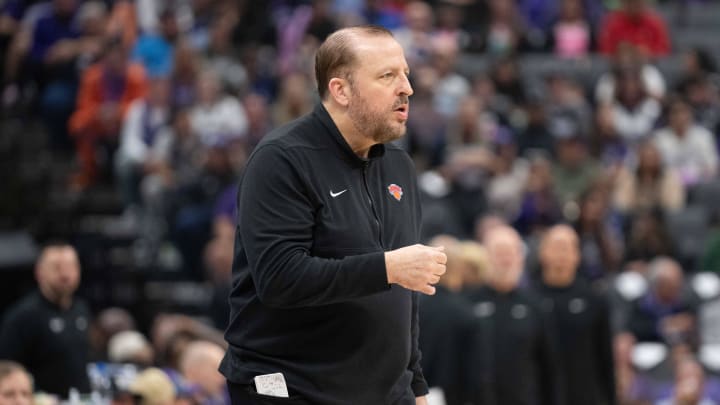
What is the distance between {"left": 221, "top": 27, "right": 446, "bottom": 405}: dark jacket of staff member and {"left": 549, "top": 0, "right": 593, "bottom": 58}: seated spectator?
1151 centimetres

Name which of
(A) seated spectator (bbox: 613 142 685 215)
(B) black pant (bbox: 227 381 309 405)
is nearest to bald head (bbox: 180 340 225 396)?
(B) black pant (bbox: 227 381 309 405)

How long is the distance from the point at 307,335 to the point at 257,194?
0.43 m

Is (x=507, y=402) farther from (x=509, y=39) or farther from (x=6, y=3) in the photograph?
(x=6, y=3)

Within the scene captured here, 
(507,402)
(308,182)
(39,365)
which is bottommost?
(507,402)

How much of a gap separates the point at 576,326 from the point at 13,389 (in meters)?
3.98

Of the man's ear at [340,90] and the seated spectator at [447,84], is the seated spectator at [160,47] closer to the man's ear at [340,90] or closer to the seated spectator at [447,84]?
the seated spectator at [447,84]

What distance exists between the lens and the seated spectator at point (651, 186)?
1251 cm

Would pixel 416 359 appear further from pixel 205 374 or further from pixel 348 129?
pixel 205 374

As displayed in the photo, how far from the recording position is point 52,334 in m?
8.30

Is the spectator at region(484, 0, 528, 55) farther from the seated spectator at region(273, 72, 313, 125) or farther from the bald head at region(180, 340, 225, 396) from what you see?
the bald head at region(180, 340, 225, 396)

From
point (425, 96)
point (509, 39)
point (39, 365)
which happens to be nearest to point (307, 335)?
point (39, 365)

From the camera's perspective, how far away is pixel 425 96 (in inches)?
523

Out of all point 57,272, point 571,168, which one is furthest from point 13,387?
point 571,168

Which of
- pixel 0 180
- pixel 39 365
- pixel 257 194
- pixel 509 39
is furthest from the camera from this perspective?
pixel 509 39
